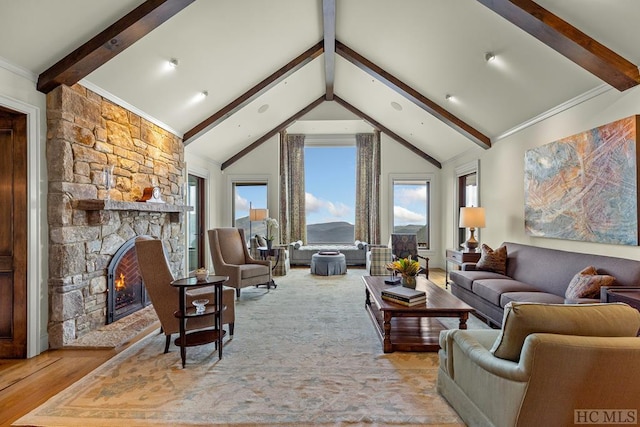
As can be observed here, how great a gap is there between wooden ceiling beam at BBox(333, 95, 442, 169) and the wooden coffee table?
491 cm

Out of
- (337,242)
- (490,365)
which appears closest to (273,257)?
(337,242)

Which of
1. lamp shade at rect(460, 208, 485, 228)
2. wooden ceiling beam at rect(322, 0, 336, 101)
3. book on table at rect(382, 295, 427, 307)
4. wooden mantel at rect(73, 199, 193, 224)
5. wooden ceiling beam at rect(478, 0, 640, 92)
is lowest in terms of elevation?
book on table at rect(382, 295, 427, 307)

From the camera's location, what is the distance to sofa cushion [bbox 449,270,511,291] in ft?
13.9

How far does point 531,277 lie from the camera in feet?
13.0

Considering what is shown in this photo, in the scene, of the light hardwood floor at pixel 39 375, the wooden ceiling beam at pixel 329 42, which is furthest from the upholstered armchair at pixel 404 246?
the light hardwood floor at pixel 39 375

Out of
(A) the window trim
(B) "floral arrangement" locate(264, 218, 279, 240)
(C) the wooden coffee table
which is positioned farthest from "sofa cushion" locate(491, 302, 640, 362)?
(A) the window trim

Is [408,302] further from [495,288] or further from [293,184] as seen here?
[293,184]

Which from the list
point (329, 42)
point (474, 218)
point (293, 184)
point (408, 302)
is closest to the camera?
point (408, 302)

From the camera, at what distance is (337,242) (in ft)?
29.7

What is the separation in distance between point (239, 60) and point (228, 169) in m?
4.02

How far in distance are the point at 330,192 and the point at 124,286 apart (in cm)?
597

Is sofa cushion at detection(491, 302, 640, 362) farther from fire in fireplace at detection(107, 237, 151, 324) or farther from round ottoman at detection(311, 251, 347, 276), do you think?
round ottoman at detection(311, 251, 347, 276)

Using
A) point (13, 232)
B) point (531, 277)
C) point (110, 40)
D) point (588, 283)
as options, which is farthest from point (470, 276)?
point (13, 232)

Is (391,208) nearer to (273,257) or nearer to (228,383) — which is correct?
(273,257)
